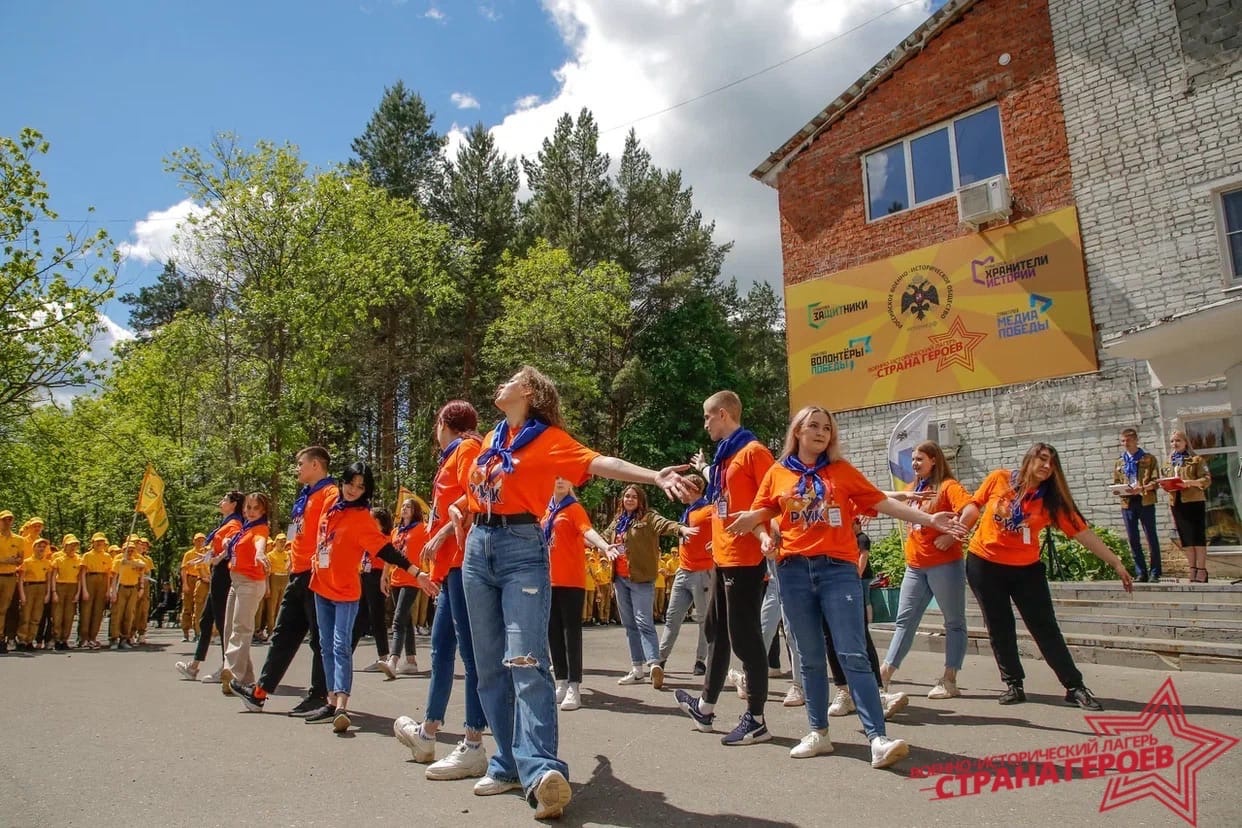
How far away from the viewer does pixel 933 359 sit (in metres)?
16.8

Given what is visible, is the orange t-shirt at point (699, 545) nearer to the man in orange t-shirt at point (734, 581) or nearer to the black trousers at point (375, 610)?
the man in orange t-shirt at point (734, 581)

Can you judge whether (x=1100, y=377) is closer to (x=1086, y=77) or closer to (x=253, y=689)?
(x=1086, y=77)

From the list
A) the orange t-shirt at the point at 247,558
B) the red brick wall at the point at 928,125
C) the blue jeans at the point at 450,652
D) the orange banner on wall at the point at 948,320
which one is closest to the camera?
the blue jeans at the point at 450,652

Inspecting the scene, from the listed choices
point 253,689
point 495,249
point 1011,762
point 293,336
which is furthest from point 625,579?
point 495,249

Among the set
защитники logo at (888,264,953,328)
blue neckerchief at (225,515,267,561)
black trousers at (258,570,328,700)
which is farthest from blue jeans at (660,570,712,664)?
защитники logo at (888,264,953,328)

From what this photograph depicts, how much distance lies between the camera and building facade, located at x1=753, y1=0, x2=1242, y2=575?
13773 mm

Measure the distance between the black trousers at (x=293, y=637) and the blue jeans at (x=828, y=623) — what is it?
4025 mm

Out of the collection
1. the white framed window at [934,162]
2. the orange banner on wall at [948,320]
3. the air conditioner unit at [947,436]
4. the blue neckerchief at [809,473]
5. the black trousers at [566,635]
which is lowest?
the black trousers at [566,635]

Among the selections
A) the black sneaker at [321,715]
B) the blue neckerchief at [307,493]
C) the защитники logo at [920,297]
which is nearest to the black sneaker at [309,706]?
the black sneaker at [321,715]

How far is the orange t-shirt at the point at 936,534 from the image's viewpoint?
258 inches

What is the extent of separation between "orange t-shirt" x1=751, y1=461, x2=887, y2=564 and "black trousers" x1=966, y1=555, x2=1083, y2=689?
2.14 meters

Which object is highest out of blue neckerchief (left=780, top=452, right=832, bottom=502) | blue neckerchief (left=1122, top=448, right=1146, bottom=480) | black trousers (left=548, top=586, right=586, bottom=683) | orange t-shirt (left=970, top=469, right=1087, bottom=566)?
blue neckerchief (left=1122, top=448, right=1146, bottom=480)

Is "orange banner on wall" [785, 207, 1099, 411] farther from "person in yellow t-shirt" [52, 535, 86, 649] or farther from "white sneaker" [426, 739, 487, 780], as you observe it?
"person in yellow t-shirt" [52, 535, 86, 649]

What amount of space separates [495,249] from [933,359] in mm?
25018
